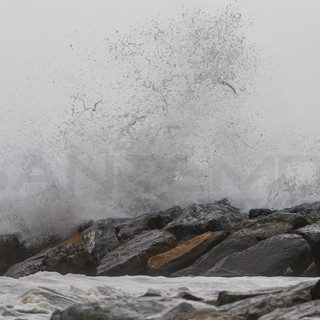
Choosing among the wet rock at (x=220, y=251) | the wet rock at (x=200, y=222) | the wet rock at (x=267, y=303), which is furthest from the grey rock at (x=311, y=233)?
the wet rock at (x=267, y=303)

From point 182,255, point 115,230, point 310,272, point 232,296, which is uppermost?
point 232,296

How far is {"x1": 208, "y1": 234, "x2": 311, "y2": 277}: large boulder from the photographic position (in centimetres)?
611

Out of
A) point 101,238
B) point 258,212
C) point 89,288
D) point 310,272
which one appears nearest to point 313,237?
point 310,272

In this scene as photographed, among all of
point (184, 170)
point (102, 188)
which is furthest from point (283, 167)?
point (102, 188)

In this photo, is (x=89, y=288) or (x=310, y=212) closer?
(x=89, y=288)

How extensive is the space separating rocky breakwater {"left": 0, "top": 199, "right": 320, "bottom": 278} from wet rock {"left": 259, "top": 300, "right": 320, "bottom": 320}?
2744mm

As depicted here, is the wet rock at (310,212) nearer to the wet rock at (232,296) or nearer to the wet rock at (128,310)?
the wet rock at (232,296)

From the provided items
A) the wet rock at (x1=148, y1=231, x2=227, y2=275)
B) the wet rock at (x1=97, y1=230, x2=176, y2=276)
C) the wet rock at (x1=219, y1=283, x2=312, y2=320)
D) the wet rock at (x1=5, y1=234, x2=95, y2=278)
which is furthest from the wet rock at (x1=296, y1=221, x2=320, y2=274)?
the wet rock at (x1=5, y1=234, x2=95, y2=278)

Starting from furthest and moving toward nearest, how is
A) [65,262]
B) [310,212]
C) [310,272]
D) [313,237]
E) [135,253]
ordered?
[310,212], [65,262], [135,253], [313,237], [310,272]

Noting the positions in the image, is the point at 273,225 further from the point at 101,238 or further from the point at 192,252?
the point at 101,238

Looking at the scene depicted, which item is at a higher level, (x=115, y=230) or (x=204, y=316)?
(x=204, y=316)

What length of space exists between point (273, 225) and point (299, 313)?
4065 mm

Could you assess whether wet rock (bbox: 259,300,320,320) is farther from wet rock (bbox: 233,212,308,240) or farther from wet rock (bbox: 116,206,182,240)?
wet rock (bbox: 116,206,182,240)

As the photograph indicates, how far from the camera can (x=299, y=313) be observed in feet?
10.5
